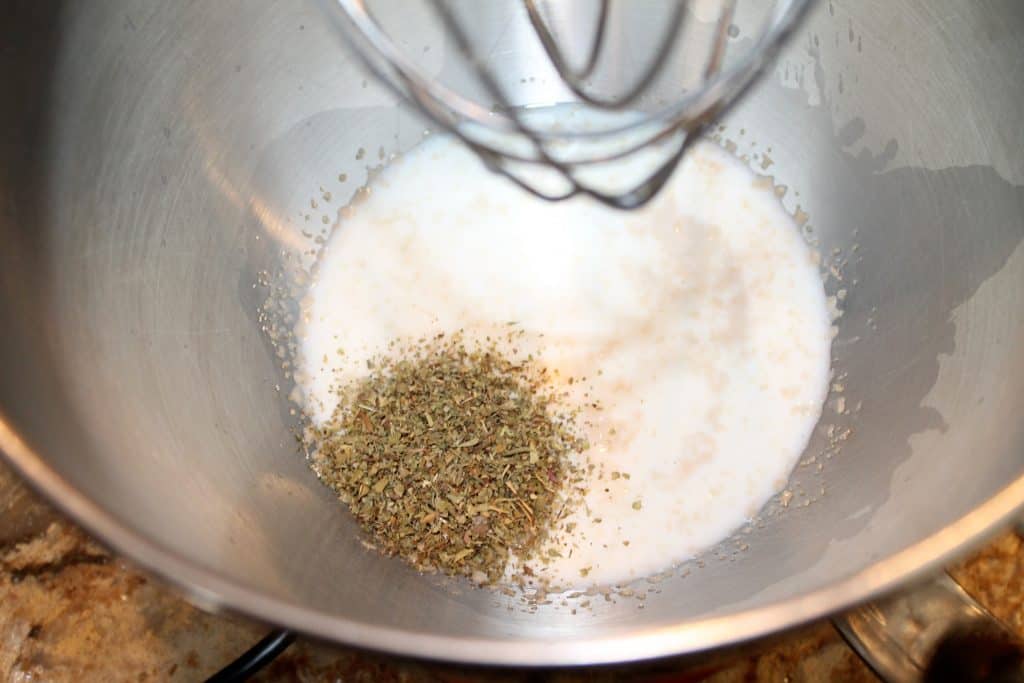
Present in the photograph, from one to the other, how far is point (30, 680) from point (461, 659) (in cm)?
61

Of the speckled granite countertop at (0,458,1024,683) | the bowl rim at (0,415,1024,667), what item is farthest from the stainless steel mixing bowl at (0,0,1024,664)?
the speckled granite countertop at (0,458,1024,683)

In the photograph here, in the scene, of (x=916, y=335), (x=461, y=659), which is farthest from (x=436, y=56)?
(x=461, y=659)

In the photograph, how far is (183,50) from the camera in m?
0.76

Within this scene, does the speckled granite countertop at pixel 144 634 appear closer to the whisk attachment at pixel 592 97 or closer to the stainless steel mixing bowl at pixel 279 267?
the stainless steel mixing bowl at pixel 279 267

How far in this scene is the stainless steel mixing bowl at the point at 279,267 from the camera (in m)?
0.51

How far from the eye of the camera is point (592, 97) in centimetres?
100

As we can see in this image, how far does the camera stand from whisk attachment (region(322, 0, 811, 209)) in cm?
93

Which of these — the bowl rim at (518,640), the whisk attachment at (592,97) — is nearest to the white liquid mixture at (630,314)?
the whisk attachment at (592,97)

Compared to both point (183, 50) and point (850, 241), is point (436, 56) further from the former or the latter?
point (850, 241)

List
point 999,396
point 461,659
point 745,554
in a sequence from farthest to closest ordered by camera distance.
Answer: point 745,554, point 999,396, point 461,659

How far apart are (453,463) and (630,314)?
0.92ft

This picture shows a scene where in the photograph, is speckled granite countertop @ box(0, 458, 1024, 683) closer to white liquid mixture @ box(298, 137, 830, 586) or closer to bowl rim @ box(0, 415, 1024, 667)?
white liquid mixture @ box(298, 137, 830, 586)

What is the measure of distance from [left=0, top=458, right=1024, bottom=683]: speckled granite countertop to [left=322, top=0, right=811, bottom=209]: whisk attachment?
538 millimetres

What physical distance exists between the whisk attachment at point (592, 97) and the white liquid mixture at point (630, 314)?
0.10 ft
